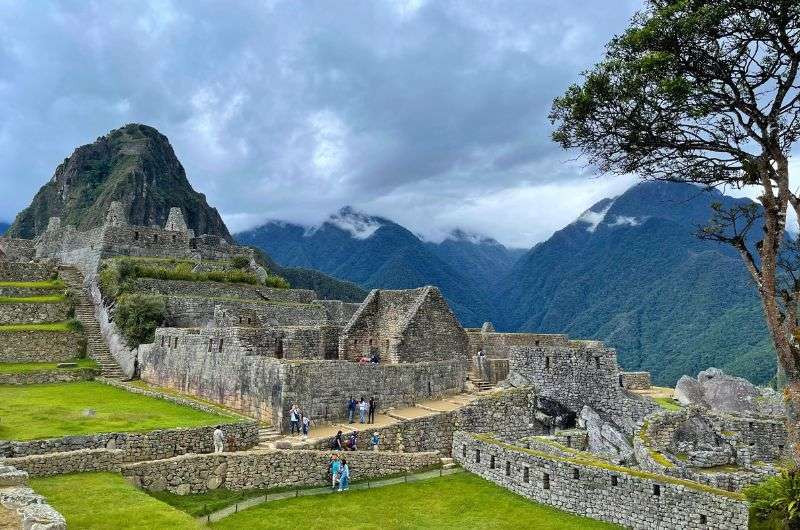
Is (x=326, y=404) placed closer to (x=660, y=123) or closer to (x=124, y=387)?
(x=124, y=387)

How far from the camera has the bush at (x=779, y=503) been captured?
41.0 feet

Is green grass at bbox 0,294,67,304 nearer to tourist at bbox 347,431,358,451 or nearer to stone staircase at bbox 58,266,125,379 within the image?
stone staircase at bbox 58,266,125,379

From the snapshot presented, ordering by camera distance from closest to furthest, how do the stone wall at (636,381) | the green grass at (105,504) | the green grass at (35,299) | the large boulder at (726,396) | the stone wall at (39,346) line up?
the green grass at (105,504)
the stone wall at (39,346)
the large boulder at (726,396)
the green grass at (35,299)
the stone wall at (636,381)

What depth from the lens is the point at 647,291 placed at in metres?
83.2

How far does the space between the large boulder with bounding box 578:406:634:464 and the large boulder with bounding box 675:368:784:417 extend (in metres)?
7.29

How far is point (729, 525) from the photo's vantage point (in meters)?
12.5

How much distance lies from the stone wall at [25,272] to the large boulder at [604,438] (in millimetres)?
30690

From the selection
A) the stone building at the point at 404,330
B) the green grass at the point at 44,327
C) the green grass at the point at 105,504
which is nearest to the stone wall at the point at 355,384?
the stone building at the point at 404,330

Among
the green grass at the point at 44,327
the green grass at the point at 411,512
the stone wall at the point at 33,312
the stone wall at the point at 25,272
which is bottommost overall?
the green grass at the point at 411,512

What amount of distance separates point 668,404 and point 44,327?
1122 inches

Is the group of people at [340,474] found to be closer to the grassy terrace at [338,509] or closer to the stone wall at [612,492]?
the grassy terrace at [338,509]

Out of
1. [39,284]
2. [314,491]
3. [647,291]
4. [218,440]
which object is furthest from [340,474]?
[647,291]

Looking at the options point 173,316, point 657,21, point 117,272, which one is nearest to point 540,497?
point 657,21

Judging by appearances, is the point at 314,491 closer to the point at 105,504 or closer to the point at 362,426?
the point at 362,426
